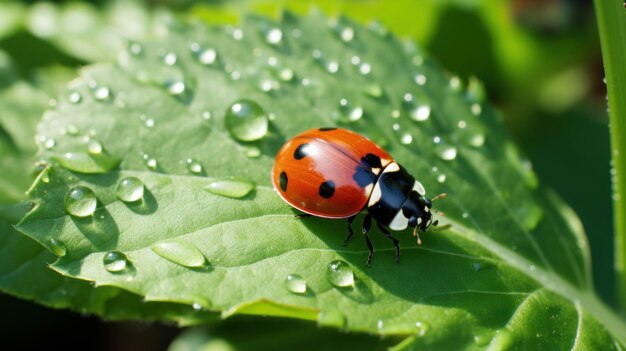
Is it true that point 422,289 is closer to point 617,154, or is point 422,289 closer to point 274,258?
point 274,258

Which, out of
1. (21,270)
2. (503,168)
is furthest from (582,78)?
(21,270)

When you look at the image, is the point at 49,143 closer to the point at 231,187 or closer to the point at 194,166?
the point at 194,166

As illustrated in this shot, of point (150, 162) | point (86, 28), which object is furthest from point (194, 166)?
point (86, 28)

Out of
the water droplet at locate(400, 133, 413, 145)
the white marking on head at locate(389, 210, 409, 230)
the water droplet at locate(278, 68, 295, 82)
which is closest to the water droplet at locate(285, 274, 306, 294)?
the white marking on head at locate(389, 210, 409, 230)

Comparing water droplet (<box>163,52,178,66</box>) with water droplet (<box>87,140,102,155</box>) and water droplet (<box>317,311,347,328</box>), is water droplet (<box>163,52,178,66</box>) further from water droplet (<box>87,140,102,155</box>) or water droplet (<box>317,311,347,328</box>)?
water droplet (<box>317,311,347,328</box>)

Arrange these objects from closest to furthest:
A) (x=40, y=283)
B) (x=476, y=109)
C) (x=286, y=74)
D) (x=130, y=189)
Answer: (x=130, y=189) → (x=40, y=283) → (x=286, y=74) → (x=476, y=109)

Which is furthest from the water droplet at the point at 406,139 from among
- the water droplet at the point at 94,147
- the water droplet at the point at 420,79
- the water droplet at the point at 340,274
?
the water droplet at the point at 94,147
